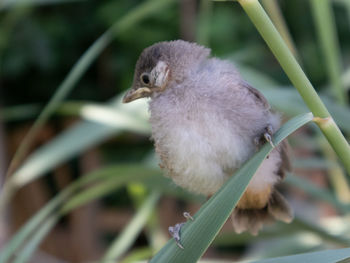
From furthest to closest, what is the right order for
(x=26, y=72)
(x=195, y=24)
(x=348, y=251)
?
(x=26, y=72), (x=195, y=24), (x=348, y=251)

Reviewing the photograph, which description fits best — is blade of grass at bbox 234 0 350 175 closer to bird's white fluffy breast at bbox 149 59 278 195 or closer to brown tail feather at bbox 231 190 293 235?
bird's white fluffy breast at bbox 149 59 278 195

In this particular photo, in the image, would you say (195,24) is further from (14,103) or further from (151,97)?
(151,97)

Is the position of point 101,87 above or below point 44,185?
above

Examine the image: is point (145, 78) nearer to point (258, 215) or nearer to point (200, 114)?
point (200, 114)

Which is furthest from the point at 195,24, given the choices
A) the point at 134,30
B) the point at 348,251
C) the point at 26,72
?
the point at 348,251

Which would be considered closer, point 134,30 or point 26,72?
point 134,30

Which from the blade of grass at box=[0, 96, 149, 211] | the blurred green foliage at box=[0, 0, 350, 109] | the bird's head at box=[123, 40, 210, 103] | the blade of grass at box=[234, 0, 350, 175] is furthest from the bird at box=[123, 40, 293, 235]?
the blurred green foliage at box=[0, 0, 350, 109]

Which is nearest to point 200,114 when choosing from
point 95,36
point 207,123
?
point 207,123

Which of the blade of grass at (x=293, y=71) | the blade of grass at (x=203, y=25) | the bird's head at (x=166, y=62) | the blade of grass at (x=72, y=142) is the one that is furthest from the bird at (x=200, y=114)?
the blade of grass at (x=203, y=25)

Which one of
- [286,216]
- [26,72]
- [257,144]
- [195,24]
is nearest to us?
[257,144]

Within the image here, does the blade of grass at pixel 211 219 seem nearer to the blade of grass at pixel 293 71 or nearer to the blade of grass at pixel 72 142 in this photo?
the blade of grass at pixel 293 71
